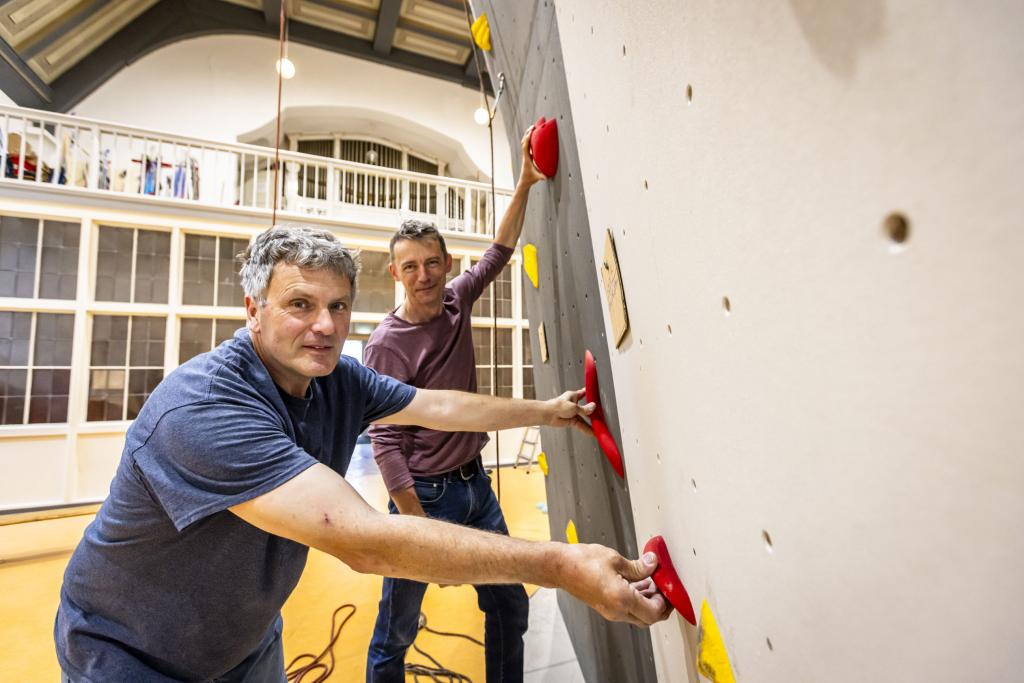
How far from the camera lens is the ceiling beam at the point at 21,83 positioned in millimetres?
5094

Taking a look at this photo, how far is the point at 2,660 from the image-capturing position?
185 centimetres

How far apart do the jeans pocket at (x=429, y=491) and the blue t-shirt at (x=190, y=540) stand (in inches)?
19.7

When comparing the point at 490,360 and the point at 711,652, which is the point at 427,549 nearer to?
the point at 711,652

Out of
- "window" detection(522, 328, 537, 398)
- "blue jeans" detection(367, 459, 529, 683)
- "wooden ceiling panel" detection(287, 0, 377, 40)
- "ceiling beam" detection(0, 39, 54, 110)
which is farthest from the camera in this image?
"wooden ceiling panel" detection(287, 0, 377, 40)

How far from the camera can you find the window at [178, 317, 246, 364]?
4.79 m

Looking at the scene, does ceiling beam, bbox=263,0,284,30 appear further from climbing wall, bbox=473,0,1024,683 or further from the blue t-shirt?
climbing wall, bbox=473,0,1024,683

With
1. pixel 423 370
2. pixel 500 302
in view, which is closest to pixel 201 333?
pixel 500 302

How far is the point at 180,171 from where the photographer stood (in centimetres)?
508

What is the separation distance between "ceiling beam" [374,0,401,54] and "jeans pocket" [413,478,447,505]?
25.0ft

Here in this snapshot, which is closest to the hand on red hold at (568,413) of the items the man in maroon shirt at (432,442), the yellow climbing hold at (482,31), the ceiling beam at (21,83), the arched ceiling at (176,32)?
the man in maroon shirt at (432,442)

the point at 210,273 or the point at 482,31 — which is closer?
the point at 482,31

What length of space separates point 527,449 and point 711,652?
5437 mm

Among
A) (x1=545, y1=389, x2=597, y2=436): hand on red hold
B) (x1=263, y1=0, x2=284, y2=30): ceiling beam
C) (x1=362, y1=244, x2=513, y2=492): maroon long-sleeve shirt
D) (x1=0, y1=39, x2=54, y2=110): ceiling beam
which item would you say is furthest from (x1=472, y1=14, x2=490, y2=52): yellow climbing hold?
(x1=263, y1=0, x2=284, y2=30): ceiling beam

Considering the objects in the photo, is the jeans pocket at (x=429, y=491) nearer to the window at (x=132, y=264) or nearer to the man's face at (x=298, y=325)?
the man's face at (x=298, y=325)
